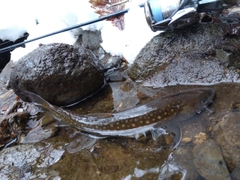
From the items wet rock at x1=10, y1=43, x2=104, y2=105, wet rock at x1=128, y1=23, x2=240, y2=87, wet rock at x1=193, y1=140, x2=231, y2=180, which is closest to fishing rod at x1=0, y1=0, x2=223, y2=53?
wet rock at x1=128, y1=23, x2=240, y2=87

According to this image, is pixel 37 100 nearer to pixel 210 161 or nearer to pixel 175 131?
pixel 175 131

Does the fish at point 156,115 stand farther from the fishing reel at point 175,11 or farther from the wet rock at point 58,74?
the fishing reel at point 175,11

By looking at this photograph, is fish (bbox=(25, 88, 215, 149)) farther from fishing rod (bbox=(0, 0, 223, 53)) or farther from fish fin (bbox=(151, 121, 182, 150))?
fishing rod (bbox=(0, 0, 223, 53))

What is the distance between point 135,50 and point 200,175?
7.43 feet

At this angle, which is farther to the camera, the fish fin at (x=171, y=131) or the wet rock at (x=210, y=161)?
the fish fin at (x=171, y=131)

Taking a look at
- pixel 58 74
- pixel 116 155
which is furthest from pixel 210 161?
pixel 58 74

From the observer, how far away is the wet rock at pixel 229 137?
2578mm

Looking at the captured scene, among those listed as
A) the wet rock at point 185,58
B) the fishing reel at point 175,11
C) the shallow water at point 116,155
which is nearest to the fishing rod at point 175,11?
the fishing reel at point 175,11

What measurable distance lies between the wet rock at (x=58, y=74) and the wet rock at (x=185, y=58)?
0.68 meters

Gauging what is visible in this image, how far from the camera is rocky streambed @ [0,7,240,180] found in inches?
110

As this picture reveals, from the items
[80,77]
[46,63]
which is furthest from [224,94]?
[46,63]

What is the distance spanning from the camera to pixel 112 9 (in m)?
5.23

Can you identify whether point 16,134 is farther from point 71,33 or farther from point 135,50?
point 71,33

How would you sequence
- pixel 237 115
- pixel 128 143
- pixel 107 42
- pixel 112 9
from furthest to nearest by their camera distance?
pixel 112 9 → pixel 107 42 → pixel 128 143 → pixel 237 115
